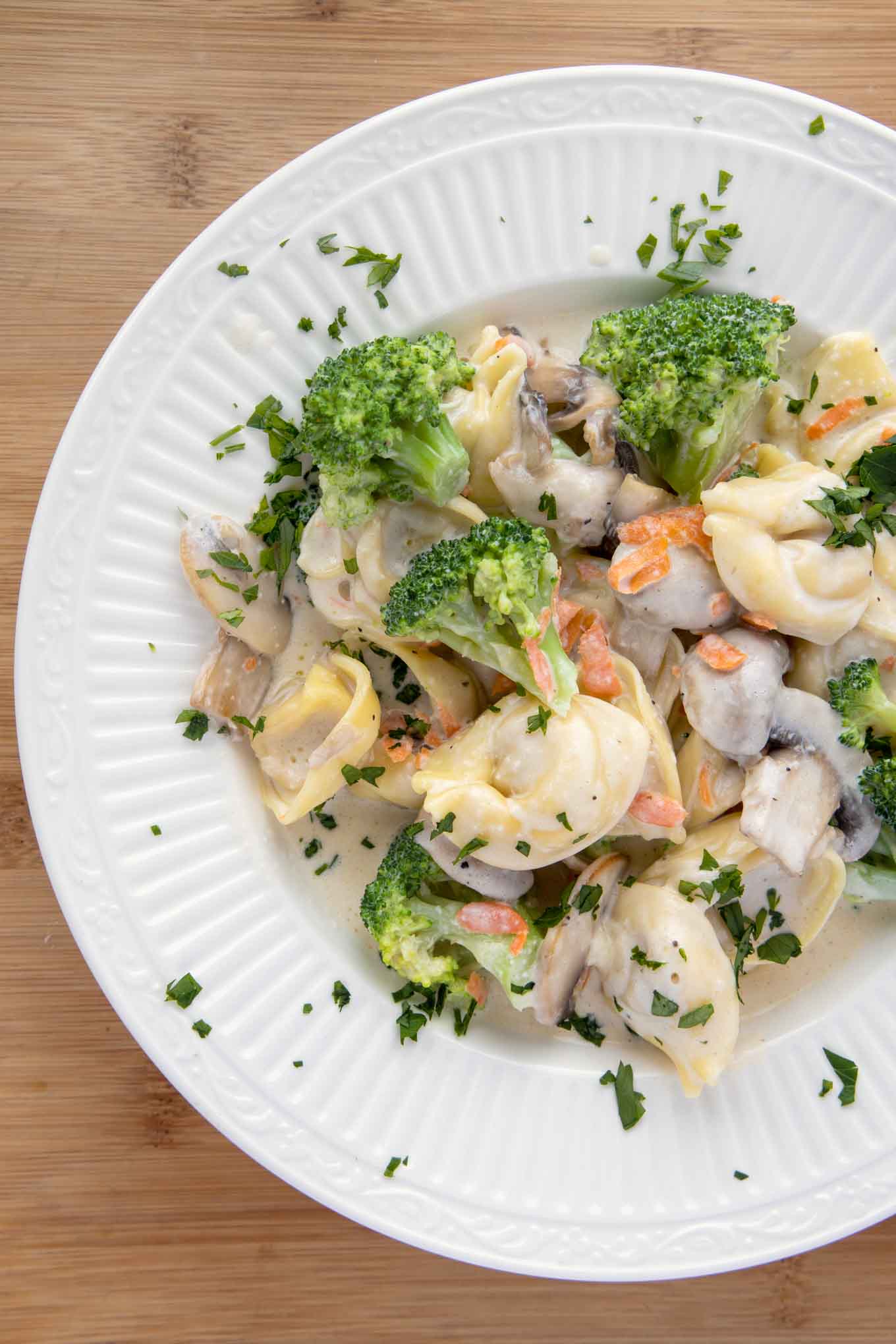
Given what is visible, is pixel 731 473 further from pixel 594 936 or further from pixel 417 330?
pixel 594 936

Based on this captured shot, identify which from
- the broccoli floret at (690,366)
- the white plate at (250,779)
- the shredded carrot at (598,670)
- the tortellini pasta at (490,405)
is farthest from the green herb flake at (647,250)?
the shredded carrot at (598,670)

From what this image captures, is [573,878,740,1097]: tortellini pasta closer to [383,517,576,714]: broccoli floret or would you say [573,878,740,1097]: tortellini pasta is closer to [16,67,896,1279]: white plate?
[16,67,896,1279]: white plate

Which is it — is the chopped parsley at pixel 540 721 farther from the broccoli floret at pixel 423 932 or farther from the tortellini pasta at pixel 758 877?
the tortellini pasta at pixel 758 877

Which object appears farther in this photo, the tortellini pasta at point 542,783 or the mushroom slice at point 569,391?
the mushroom slice at point 569,391

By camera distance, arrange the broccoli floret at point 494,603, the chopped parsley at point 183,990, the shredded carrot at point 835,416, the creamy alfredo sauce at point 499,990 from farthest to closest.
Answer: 1. the creamy alfredo sauce at point 499,990
2. the shredded carrot at point 835,416
3. the chopped parsley at point 183,990
4. the broccoli floret at point 494,603

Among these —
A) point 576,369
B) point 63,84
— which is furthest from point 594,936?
point 63,84

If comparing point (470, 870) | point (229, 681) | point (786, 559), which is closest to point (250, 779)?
point (229, 681)

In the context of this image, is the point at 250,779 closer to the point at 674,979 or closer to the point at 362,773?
the point at 362,773
